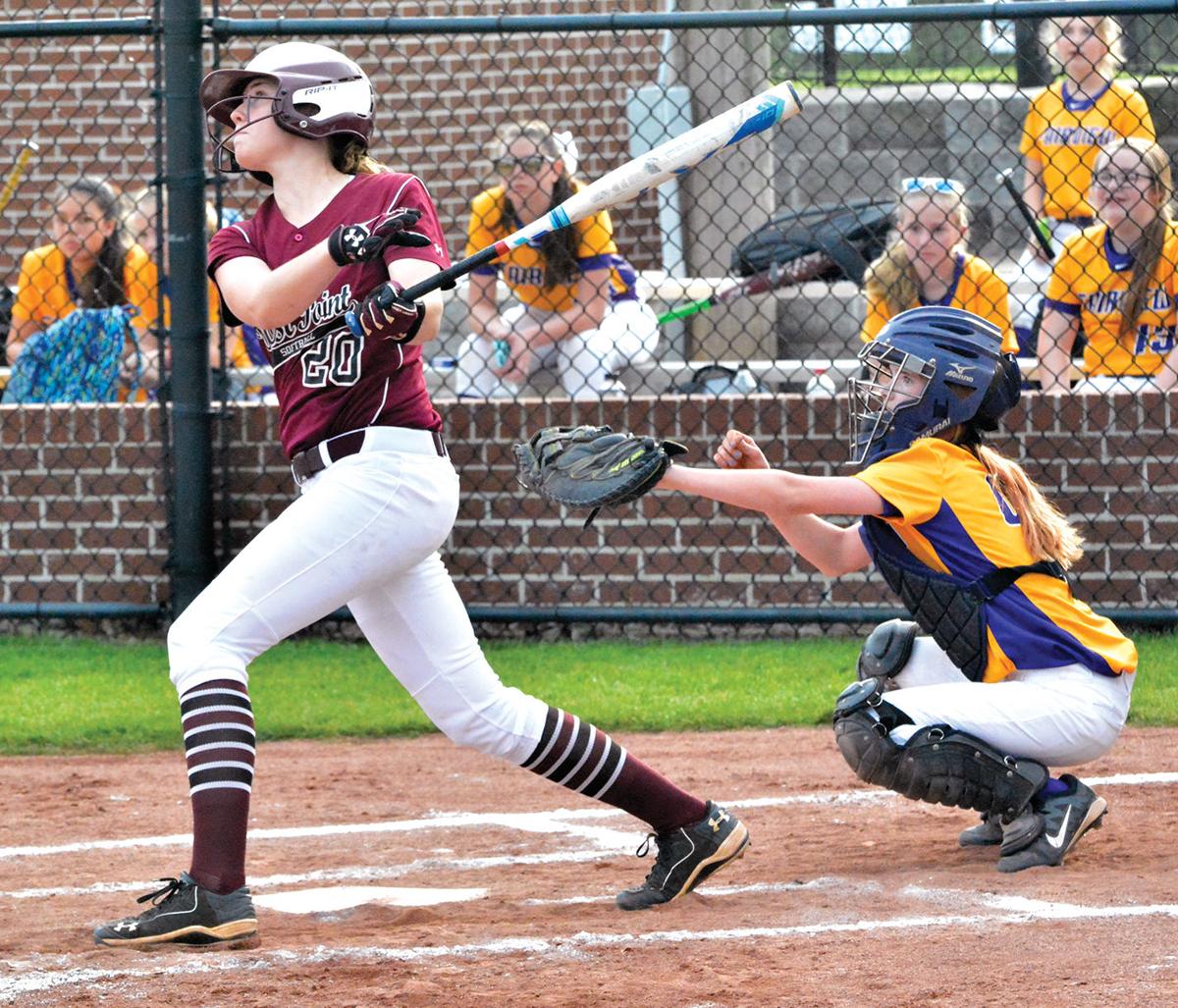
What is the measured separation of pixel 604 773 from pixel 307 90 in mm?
1586

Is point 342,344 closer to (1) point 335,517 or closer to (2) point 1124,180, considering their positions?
(1) point 335,517

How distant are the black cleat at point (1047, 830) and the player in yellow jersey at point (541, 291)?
3563 millimetres

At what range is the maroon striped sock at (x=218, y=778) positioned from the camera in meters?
3.48

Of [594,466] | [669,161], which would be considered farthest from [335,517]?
[669,161]

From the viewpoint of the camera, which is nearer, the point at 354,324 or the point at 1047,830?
the point at 354,324

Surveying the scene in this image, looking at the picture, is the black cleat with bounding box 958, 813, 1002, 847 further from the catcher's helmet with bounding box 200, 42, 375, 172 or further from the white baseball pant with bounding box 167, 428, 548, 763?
the catcher's helmet with bounding box 200, 42, 375, 172

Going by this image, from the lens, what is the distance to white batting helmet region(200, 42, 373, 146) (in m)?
3.66

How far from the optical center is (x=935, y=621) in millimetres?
4074

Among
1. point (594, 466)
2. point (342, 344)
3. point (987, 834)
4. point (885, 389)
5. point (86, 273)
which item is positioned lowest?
point (987, 834)

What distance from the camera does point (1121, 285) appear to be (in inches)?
280

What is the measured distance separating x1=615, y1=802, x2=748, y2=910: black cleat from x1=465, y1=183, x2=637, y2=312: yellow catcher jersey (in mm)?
3817

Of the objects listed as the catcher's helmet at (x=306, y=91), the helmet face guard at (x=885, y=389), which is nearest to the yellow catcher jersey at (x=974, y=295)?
the helmet face guard at (x=885, y=389)

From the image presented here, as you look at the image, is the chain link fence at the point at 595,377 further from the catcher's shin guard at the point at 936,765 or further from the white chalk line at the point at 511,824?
the catcher's shin guard at the point at 936,765

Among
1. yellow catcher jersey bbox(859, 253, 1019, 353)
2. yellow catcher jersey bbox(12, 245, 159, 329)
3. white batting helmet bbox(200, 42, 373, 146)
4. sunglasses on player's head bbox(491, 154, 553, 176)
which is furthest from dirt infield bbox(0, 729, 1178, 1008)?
yellow catcher jersey bbox(12, 245, 159, 329)
